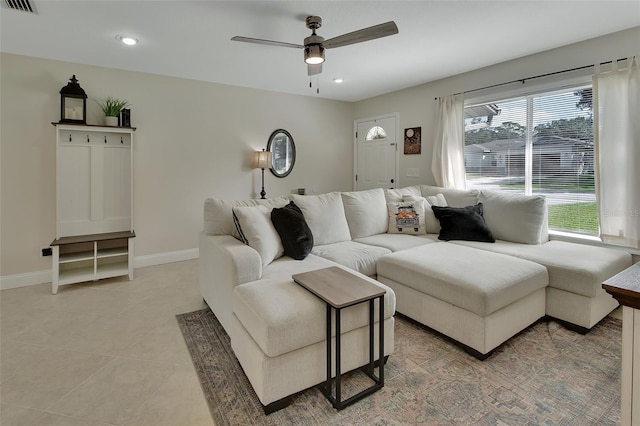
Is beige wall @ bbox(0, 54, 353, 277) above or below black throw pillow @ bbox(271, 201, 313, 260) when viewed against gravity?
above

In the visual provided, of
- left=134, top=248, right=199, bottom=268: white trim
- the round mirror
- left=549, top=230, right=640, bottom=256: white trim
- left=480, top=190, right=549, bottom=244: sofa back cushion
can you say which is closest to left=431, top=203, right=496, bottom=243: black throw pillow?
left=480, top=190, right=549, bottom=244: sofa back cushion

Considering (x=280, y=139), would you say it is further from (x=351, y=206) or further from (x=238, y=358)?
(x=238, y=358)

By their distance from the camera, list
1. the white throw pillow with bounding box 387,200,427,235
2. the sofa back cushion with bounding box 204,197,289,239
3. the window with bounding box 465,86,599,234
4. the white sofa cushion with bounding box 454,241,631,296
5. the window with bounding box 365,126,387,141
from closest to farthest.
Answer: the white sofa cushion with bounding box 454,241,631,296 < the sofa back cushion with bounding box 204,197,289,239 < the window with bounding box 465,86,599,234 < the white throw pillow with bounding box 387,200,427,235 < the window with bounding box 365,126,387,141

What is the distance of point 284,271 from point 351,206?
144 cm

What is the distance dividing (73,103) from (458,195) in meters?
4.40

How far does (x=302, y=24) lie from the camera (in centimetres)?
265

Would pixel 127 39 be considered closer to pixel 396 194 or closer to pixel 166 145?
pixel 166 145

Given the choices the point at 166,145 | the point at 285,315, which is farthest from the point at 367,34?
the point at 166,145

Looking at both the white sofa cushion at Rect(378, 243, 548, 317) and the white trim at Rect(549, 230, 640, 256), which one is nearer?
the white sofa cushion at Rect(378, 243, 548, 317)

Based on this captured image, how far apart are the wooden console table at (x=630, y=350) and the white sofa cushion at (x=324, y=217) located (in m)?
2.24

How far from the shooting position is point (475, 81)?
3904 millimetres

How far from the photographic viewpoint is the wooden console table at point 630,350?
914 millimetres

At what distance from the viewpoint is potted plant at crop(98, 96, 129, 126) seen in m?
3.60

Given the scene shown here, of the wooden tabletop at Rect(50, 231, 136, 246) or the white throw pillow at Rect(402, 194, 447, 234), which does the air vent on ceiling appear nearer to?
the wooden tabletop at Rect(50, 231, 136, 246)
